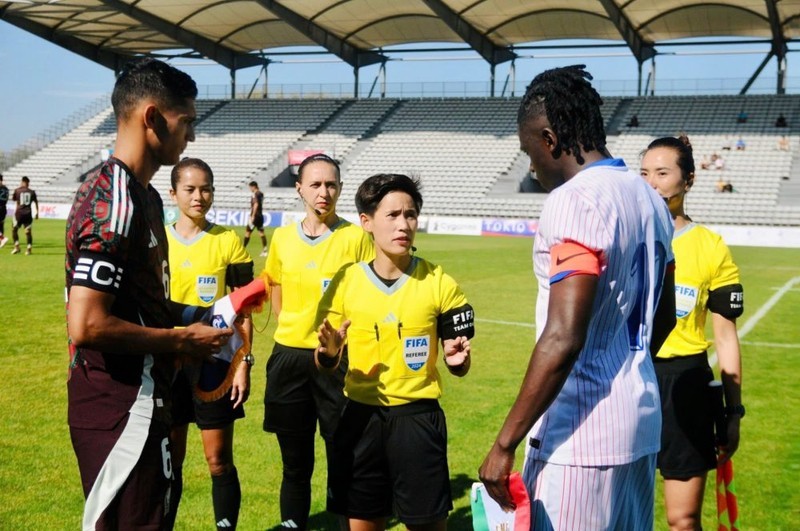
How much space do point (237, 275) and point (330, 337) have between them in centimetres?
168

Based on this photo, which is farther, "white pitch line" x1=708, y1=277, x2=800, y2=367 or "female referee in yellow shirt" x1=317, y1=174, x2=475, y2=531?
"white pitch line" x1=708, y1=277, x2=800, y2=367

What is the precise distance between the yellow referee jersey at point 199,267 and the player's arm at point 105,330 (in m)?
2.28

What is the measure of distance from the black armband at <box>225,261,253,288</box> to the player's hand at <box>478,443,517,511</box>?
3017mm

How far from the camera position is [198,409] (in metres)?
4.75

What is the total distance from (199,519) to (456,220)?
30.0m

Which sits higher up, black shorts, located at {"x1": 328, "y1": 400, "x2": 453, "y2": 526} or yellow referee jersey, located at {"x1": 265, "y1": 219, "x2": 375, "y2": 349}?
yellow referee jersey, located at {"x1": 265, "y1": 219, "x2": 375, "y2": 349}

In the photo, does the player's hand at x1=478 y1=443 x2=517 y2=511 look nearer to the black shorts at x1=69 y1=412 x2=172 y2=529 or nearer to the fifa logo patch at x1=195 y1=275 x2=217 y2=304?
the black shorts at x1=69 y1=412 x2=172 y2=529

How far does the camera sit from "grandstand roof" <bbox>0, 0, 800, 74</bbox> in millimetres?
35688

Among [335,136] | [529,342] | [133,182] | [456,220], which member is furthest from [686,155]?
[335,136]

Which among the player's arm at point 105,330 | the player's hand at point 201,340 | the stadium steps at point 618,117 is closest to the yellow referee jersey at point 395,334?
the player's hand at point 201,340

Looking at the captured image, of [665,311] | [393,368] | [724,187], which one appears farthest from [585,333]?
[724,187]

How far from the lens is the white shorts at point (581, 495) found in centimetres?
248

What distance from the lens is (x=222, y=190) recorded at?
142ft

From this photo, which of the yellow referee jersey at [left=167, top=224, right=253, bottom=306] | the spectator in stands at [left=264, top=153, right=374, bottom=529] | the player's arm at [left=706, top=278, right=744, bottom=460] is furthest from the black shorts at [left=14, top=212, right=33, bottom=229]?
the player's arm at [left=706, top=278, right=744, bottom=460]
